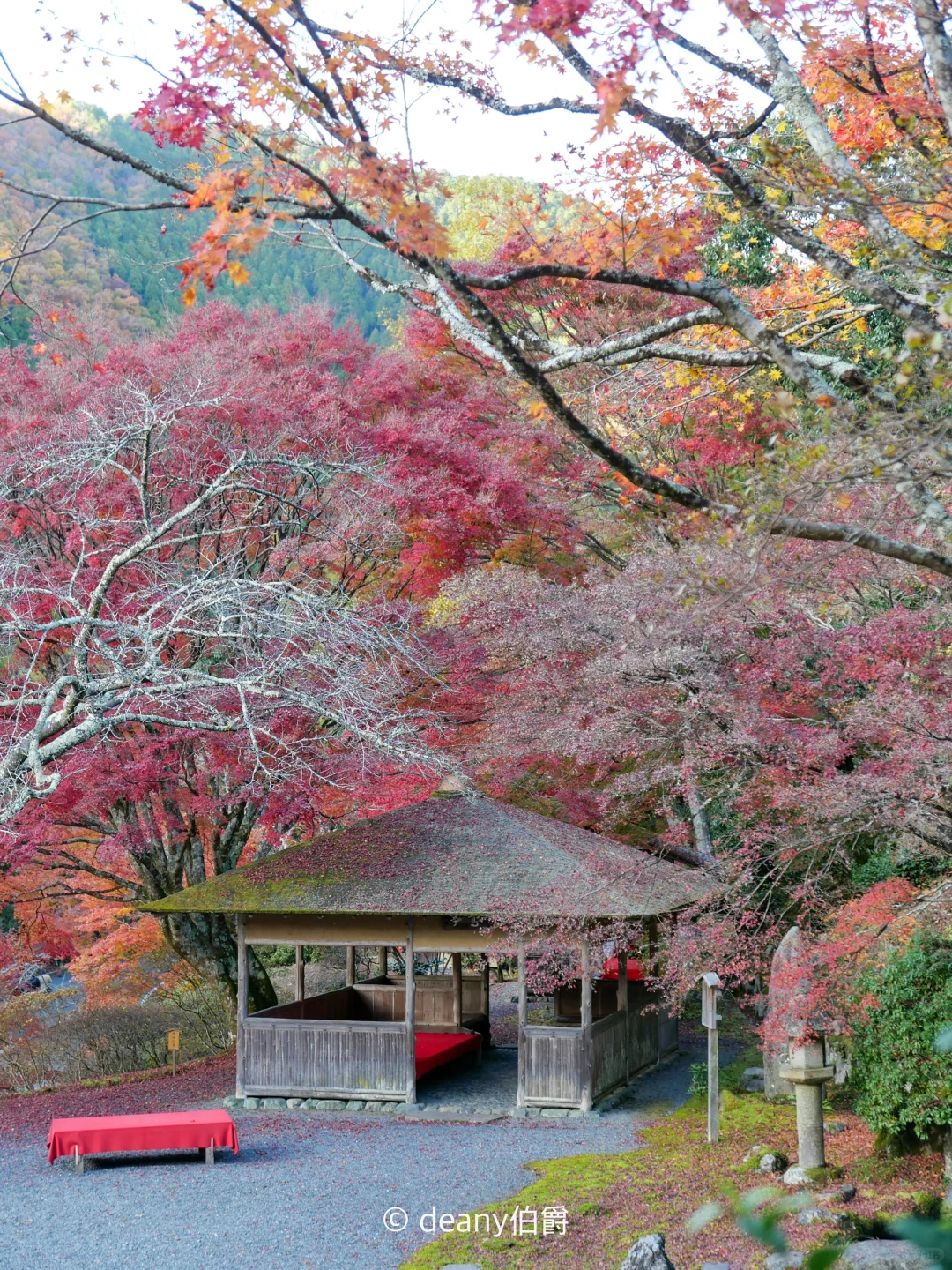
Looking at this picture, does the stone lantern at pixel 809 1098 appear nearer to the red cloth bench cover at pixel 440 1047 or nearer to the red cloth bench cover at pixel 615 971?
the red cloth bench cover at pixel 440 1047

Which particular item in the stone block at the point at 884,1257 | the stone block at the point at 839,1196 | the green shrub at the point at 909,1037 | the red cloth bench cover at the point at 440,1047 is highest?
the green shrub at the point at 909,1037

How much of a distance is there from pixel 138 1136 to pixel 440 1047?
4877 mm

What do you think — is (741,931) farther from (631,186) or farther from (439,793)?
(631,186)

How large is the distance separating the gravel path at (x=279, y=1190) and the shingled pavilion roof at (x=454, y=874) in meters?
2.26

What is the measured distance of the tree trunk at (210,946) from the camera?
15.2 metres

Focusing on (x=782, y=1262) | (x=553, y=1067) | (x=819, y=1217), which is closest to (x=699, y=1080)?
(x=553, y=1067)

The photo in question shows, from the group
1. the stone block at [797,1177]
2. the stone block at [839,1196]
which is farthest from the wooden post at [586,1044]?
the stone block at [839,1196]

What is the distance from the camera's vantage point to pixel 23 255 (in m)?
4.97

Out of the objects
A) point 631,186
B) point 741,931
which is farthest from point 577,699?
point 631,186

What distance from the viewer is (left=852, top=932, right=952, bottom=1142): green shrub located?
25.7 feet

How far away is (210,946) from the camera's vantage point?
1535 centimetres

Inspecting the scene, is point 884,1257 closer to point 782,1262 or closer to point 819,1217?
point 782,1262

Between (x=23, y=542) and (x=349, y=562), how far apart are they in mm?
3875

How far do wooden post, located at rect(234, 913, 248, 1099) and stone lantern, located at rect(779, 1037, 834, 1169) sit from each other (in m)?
6.61
